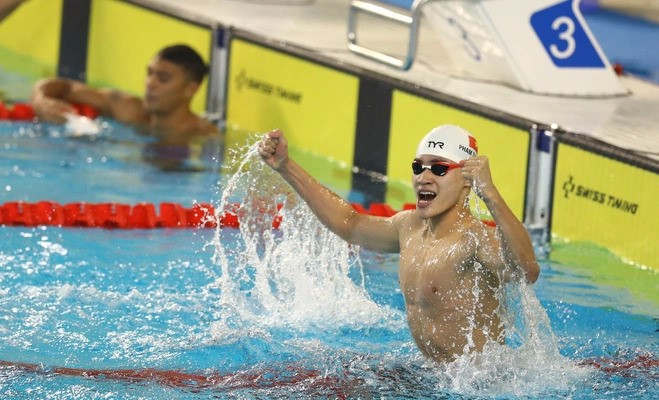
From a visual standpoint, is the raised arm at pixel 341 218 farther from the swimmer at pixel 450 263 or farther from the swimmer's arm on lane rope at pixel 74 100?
the swimmer's arm on lane rope at pixel 74 100

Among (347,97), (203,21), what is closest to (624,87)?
(347,97)

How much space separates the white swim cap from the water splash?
0.82 metres

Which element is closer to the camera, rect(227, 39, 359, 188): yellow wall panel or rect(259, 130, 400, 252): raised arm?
rect(259, 130, 400, 252): raised arm

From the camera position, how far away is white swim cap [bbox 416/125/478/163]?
149 inches

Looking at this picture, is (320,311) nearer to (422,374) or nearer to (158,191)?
(422,374)

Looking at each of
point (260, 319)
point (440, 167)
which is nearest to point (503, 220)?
point (440, 167)

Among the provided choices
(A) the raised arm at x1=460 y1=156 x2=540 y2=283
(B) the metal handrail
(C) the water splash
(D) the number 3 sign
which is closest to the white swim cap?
(A) the raised arm at x1=460 y1=156 x2=540 y2=283

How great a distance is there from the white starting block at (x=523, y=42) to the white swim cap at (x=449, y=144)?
268 cm

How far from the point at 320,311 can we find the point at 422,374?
0.92 meters

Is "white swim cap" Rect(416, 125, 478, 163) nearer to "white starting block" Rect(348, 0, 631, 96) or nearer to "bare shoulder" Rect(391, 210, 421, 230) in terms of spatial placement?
"bare shoulder" Rect(391, 210, 421, 230)

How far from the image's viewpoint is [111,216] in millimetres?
5770

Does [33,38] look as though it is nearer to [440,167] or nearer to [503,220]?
[440,167]

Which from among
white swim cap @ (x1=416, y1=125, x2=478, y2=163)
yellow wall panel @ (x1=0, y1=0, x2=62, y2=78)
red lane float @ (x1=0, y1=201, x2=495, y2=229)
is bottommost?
red lane float @ (x1=0, y1=201, x2=495, y2=229)

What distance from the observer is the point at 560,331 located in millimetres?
4766
